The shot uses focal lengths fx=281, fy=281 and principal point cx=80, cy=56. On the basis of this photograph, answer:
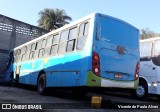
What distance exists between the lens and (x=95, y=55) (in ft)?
29.3

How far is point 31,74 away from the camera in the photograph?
47.4ft

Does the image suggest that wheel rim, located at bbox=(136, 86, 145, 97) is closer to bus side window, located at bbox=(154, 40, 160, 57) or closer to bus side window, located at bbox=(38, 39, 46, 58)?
bus side window, located at bbox=(154, 40, 160, 57)

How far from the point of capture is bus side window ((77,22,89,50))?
9.42m

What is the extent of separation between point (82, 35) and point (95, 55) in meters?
1.01

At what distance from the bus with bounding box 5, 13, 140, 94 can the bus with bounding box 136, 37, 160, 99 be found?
2.50 m

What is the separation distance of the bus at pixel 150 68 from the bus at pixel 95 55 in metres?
2.50

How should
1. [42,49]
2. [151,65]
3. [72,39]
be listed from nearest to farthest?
[72,39] → [151,65] → [42,49]

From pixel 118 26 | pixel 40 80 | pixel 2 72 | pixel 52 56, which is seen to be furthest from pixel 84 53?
pixel 2 72

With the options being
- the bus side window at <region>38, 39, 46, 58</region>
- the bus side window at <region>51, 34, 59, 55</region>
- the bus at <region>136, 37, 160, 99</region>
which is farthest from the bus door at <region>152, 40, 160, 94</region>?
the bus side window at <region>38, 39, 46, 58</region>

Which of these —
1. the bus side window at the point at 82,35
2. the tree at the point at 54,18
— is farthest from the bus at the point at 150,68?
the tree at the point at 54,18

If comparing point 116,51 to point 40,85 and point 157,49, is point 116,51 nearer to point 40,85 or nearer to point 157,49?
point 157,49

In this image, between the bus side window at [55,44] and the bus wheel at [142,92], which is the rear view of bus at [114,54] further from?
the bus wheel at [142,92]

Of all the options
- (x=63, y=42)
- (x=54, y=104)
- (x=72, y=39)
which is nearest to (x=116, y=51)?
(x=72, y=39)

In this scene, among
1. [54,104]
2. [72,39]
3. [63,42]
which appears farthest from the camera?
[63,42]
